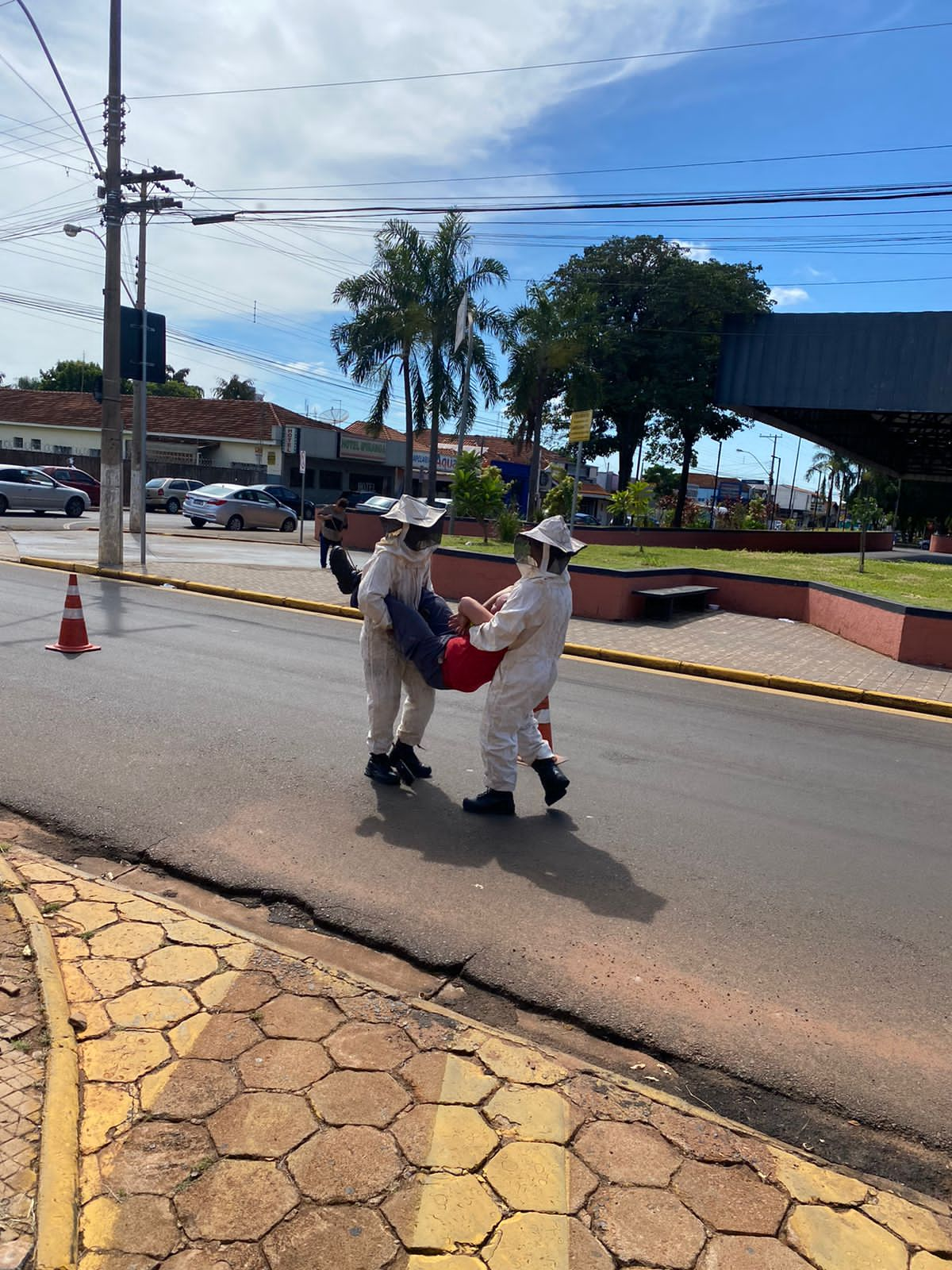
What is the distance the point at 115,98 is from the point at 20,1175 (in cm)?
1775

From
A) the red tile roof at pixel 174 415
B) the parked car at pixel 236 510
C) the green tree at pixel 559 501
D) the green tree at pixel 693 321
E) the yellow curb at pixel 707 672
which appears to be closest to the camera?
the yellow curb at pixel 707 672

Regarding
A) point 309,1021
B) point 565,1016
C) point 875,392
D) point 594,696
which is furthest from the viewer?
point 875,392

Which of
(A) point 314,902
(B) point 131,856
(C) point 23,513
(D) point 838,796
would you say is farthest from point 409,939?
(C) point 23,513

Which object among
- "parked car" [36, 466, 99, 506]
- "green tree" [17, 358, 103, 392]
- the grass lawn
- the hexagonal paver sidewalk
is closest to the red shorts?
the hexagonal paver sidewalk

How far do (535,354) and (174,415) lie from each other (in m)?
22.6

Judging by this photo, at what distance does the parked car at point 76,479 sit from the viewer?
31.8 m

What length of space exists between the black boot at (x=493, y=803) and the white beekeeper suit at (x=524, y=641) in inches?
1.0

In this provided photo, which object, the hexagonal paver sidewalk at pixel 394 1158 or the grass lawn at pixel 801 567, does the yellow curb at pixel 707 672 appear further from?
the hexagonal paver sidewalk at pixel 394 1158

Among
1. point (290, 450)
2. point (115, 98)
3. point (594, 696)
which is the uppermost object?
point (115, 98)

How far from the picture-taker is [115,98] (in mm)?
15930

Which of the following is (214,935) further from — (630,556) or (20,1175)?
(630,556)

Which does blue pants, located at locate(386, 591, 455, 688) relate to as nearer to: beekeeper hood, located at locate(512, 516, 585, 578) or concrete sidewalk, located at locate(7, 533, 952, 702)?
beekeeper hood, located at locate(512, 516, 585, 578)

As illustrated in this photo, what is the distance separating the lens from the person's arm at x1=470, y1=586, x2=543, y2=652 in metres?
5.00

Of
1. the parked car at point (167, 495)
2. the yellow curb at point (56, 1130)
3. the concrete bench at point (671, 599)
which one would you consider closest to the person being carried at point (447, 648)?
the yellow curb at point (56, 1130)
